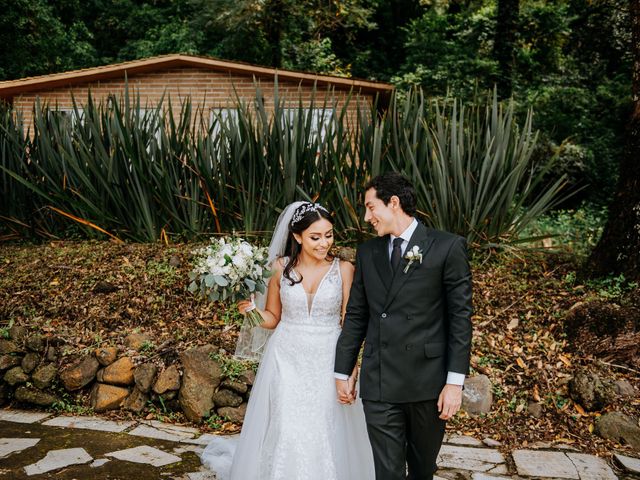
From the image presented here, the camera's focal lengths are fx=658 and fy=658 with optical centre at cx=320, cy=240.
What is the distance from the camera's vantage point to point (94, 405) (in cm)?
538

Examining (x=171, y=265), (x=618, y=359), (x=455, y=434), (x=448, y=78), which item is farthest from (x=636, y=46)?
(x=448, y=78)

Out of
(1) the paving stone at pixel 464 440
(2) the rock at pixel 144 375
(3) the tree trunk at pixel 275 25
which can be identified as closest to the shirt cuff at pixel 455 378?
(1) the paving stone at pixel 464 440

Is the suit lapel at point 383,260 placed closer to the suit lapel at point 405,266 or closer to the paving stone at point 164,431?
the suit lapel at point 405,266

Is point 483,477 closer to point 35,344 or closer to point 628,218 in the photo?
point 628,218

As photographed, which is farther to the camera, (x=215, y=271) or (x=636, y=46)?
(x=636, y=46)

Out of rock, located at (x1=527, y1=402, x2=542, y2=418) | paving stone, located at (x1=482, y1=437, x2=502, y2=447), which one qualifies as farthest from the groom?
rock, located at (x1=527, y1=402, x2=542, y2=418)

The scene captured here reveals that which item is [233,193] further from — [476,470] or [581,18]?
[581,18]

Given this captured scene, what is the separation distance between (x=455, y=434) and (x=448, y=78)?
46.7ft

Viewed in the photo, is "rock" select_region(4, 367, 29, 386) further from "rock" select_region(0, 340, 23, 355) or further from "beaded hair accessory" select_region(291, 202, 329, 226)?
"beaded hair accessory" select_region(291, 202, 329, 226)

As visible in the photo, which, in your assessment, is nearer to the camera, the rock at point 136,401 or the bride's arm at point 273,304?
the bride's arm at point 273,304

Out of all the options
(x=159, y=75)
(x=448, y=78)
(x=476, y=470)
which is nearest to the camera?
(x=476, y=470)

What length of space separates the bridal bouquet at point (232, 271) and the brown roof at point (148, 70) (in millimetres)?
10865

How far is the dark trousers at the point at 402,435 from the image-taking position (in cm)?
303

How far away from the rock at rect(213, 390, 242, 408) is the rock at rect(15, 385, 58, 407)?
4.63ft
